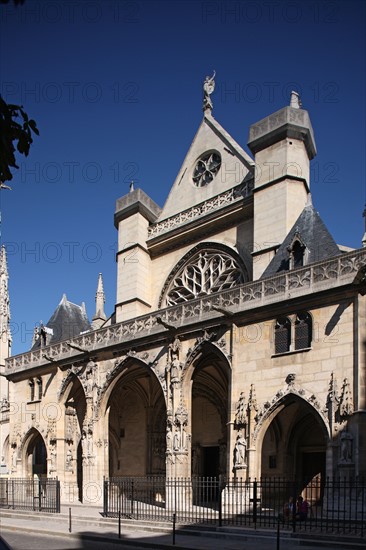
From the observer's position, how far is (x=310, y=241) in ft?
67.6

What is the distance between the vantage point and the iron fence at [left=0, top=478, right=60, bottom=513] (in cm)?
2006

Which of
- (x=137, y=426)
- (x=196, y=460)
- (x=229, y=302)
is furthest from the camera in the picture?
(x=137, y=426)

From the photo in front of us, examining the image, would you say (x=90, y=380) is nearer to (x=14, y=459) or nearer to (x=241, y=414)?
(x=14, y=459)

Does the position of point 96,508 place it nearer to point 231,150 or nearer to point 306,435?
point 306,435

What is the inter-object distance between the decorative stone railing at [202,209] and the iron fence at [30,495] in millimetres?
11381

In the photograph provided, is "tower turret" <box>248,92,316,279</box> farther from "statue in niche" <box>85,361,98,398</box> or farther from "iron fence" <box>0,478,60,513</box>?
"iron fence" <box>0,478,60,513</box>

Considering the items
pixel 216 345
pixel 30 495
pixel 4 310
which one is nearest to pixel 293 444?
pixel 216 345

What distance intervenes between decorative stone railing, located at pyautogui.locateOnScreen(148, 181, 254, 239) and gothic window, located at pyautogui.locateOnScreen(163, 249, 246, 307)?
1582 mm

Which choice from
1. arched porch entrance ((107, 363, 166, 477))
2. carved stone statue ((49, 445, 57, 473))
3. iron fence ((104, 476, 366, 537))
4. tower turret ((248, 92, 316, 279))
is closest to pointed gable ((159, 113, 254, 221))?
tower turret ((248, 92, 316, 279))

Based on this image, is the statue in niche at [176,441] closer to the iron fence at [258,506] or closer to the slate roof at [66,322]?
the iron fence at [258,506]

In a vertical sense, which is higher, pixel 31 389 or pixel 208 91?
pixel 208 91

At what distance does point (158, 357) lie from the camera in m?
22.2

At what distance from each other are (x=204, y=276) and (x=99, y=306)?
28.6 feet

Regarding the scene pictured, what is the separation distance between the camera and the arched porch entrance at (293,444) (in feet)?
67.8
